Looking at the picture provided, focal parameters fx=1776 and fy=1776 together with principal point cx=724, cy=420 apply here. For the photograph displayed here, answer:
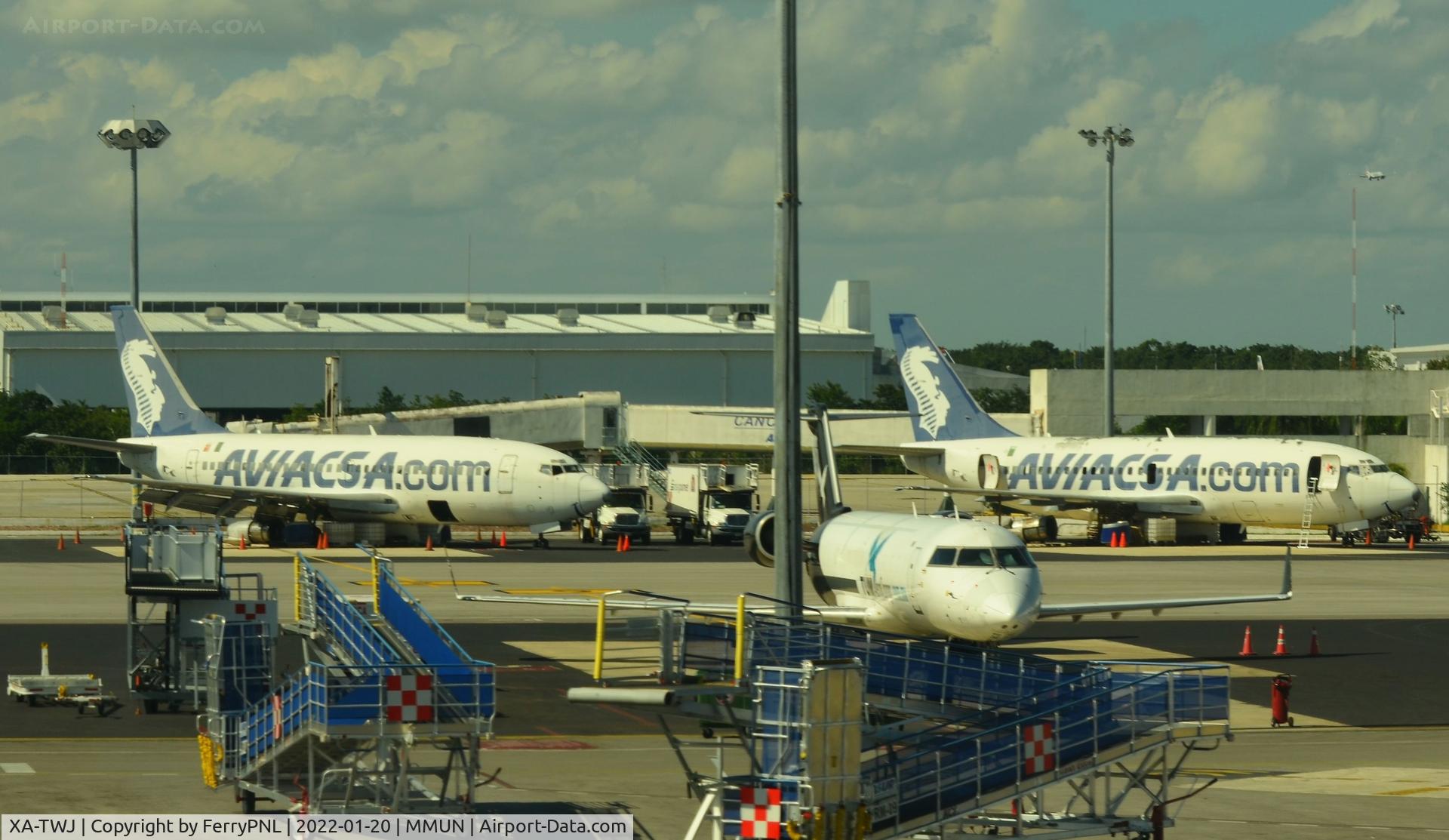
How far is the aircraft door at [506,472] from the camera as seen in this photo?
66.9m

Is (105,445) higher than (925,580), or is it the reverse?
(105,445)

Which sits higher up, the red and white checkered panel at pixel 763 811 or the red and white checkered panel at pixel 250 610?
the red and white checkered panel at pixel 250 610

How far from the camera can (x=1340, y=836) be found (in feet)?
66.7

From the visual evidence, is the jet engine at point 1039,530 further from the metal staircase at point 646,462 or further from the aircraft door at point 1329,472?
the metal staircase at point 646,462

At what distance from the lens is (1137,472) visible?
7556cm

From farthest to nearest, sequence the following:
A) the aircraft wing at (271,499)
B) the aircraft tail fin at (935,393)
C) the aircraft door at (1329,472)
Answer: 1. the aircraft tail fin at (935,393)
2. the aircraft door at (1329,472)
3. the aircraft wing at (271,499)

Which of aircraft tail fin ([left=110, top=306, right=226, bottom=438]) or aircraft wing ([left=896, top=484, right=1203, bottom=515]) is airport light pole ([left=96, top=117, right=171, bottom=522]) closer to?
aircraft tail fin ([left=110, top=306, right=226, bottom=438])

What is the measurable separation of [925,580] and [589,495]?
36706 mm

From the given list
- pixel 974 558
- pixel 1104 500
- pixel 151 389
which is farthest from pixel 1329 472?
pixel 151 389

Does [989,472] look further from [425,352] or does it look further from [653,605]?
[425,352]

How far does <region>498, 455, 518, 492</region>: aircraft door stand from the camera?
6688cm

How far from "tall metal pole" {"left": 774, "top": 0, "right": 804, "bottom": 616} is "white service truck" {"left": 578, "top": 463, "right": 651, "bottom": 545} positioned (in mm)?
47649

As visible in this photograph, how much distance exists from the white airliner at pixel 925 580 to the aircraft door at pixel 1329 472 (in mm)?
37833

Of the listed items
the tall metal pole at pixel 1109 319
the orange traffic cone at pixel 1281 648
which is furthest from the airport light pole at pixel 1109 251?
the orange traffic cone at pixel 1281 648
